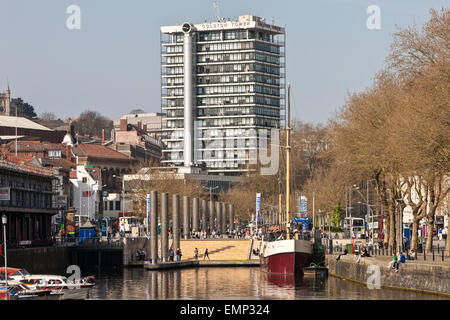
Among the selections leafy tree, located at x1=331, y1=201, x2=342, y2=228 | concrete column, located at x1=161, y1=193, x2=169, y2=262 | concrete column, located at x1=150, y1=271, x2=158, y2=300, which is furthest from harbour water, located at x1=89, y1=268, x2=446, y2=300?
leafy tree, located at x1=331, y1=201, x2=342, y2=228

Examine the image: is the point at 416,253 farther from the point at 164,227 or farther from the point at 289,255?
the point at 164,227

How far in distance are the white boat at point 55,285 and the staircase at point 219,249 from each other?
146 feet

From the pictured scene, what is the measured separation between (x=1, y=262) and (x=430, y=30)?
46.3 m

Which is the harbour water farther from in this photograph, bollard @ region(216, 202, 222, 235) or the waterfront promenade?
bollard @ region(216, 202, 222, 235)

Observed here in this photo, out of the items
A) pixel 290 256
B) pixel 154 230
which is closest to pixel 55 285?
pixel 290 256

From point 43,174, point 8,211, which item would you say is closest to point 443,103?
point 8,211

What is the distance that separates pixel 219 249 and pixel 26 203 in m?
24.8

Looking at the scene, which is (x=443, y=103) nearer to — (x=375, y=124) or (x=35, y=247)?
(x=375, y=124)

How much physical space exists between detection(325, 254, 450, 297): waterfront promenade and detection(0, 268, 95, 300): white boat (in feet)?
72.0

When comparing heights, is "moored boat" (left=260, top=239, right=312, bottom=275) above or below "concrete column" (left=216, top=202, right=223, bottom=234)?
below

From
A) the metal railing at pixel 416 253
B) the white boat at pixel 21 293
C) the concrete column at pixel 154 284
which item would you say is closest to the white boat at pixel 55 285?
the white boat at pixel 21 293

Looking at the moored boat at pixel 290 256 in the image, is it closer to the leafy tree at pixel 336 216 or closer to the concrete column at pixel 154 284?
the concrete column at pixel 154 284

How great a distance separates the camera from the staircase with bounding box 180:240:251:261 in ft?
420

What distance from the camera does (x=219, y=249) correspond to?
13175 centimetres
